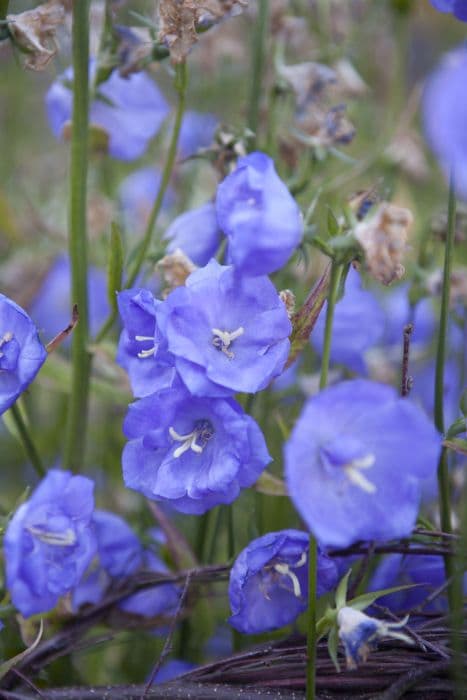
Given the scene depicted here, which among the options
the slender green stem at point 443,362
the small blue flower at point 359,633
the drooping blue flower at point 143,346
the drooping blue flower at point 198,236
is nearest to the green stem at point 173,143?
the drooping blue flower at point 198,236

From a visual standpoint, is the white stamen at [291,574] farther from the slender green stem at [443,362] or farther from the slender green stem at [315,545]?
the slender green stem at [443,362]

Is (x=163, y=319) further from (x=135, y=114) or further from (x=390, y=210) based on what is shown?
(x=135, y=114)

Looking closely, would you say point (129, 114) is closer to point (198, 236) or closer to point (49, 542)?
point (198, 236)

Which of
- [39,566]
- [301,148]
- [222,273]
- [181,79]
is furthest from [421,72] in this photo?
[39,566]

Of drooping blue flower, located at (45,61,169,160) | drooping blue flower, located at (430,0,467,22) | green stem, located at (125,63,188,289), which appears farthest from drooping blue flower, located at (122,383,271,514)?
drooping blue flower, located at (45,61,169,160)

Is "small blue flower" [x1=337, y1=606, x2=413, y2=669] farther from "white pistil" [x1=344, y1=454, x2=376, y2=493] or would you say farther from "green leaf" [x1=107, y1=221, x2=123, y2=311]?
"green leaf" [x1=107, y1=221, x2=123, y2=311]

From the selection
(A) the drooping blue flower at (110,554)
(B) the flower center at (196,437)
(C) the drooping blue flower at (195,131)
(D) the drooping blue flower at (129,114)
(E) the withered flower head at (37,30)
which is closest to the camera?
(B) the flower center at (196,437)
